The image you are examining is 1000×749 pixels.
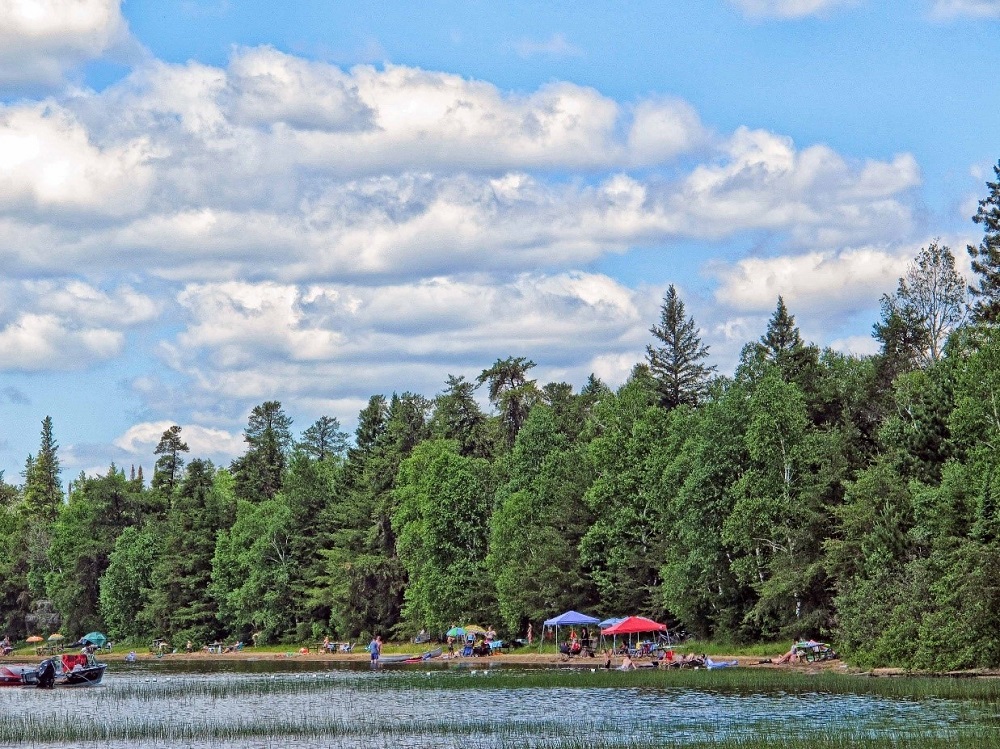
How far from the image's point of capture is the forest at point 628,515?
6688 cm

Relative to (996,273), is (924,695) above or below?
below

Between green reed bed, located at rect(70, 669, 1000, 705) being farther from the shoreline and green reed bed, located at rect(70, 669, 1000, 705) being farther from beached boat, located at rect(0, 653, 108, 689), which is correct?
the shoreline

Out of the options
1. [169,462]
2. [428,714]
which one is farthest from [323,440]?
[428,714]

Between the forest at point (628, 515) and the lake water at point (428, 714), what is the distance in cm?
1312

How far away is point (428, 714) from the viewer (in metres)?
51.8

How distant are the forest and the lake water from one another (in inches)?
516

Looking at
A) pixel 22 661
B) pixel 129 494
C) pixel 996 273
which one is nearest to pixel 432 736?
pixel 996 273

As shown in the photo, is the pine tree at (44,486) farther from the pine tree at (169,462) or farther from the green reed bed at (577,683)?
the green reed bed at (577,683)

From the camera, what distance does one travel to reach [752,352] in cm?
9006

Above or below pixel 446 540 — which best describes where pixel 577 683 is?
below

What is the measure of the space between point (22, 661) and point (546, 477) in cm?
5258

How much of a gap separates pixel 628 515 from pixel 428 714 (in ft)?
136

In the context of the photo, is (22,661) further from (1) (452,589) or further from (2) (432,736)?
(2) (432,736)

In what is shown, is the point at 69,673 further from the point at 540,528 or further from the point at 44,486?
the point at 44,486
